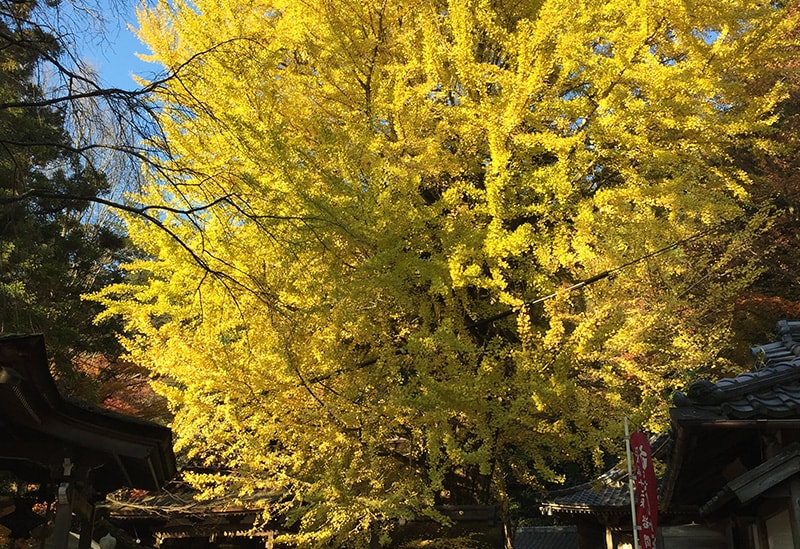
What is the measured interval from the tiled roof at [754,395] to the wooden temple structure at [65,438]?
→ 3.53 metres

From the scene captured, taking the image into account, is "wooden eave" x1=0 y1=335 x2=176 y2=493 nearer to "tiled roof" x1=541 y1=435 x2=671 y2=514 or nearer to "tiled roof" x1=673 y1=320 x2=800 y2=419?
"tiled roof" x1=673 y1=320 x2=800 y2=419

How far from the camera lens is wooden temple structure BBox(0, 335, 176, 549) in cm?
359

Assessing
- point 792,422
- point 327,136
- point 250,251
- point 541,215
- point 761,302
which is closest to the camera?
point 792,422

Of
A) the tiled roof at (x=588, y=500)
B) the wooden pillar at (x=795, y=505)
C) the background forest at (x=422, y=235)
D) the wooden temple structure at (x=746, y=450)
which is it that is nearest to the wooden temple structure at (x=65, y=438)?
the background forest at (x=422, y=235)

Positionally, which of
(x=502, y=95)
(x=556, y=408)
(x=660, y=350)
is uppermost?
(x=502, y=95)

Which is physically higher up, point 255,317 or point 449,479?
point 255,317

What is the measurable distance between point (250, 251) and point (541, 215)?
9.09 ft

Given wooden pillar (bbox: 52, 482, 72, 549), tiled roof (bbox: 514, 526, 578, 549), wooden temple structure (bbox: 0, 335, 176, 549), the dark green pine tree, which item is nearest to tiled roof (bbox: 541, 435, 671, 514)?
tiled roof (bbox: 514, 526, 578, 549)

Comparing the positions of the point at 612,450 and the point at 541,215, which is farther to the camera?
the point at 541,215

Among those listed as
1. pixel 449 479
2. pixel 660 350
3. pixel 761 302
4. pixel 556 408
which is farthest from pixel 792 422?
pixel 761 302

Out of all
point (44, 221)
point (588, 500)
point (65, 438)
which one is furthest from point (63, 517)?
point (588, 500)

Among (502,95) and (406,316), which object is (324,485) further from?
(502,95)

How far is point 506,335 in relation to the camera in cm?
698

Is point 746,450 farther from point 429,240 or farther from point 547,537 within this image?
point 547,537
